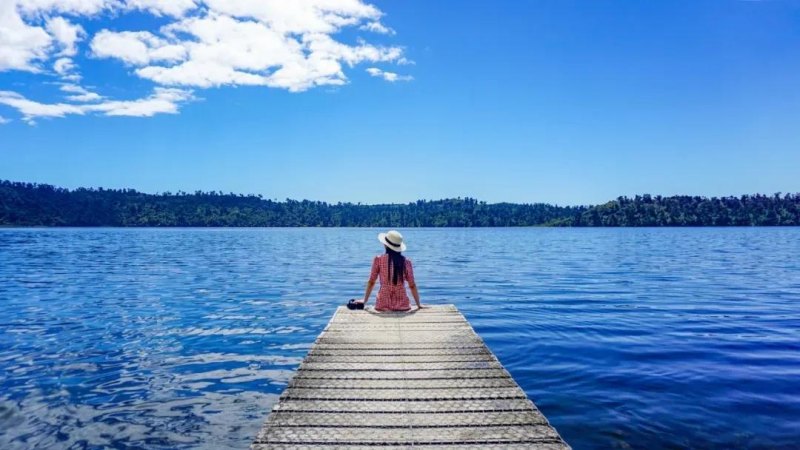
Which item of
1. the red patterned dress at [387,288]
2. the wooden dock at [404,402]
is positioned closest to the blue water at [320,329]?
the wooden dock at [404,402]

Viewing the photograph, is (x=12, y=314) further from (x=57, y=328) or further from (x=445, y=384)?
(x=445, y=384)

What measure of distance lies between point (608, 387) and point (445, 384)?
5.21m

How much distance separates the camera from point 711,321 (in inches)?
717

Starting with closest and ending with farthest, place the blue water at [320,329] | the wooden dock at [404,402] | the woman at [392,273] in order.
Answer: the wooden dock at [404,402] < the blue water at [320,329] < the woman at [392,273]

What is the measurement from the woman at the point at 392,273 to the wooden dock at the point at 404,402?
2862 mm

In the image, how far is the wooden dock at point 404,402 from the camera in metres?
5.75

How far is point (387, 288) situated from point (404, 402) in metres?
6.61

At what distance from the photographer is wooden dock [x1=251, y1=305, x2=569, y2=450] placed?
18.9 feet

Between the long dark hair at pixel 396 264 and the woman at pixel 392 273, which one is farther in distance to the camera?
the long dark hair at pixel 396 264

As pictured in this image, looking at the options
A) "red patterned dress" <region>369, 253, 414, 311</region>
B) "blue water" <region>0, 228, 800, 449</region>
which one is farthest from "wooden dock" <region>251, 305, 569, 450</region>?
"red patterned dress" <region>369, 253, 414, 311</region>

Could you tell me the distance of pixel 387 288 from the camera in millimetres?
13422

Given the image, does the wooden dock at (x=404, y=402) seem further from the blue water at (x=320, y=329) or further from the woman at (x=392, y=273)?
the woman at (x=392, y=273)

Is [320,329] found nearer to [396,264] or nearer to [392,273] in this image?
[392,273]

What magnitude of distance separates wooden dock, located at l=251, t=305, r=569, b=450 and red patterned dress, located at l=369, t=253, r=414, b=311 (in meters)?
2.86
